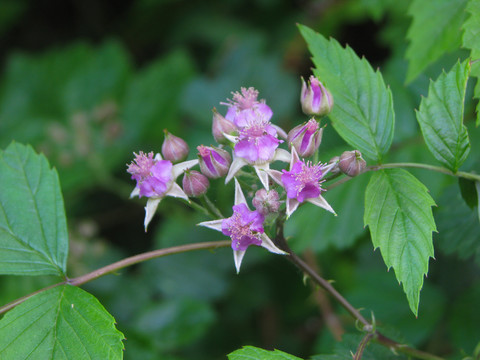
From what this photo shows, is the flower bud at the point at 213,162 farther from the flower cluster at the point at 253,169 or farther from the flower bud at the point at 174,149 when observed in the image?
the flower bud at the point at 174,149

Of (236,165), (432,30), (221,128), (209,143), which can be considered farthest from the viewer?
(209,143)

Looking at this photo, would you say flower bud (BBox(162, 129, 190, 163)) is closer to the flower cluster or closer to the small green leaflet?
the flower cluster

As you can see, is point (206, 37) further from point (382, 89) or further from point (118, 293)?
point (382, 89)

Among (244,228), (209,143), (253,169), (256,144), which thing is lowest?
(209,143)

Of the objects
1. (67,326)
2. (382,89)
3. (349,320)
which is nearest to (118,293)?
(349,320)

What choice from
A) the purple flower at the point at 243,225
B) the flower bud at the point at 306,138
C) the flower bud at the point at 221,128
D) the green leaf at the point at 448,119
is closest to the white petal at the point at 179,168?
Answer: the flower bud at the point at 221,128

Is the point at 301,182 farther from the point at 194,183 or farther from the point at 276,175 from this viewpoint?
the point at 194,183

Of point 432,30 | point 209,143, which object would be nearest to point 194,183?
point 432,30
